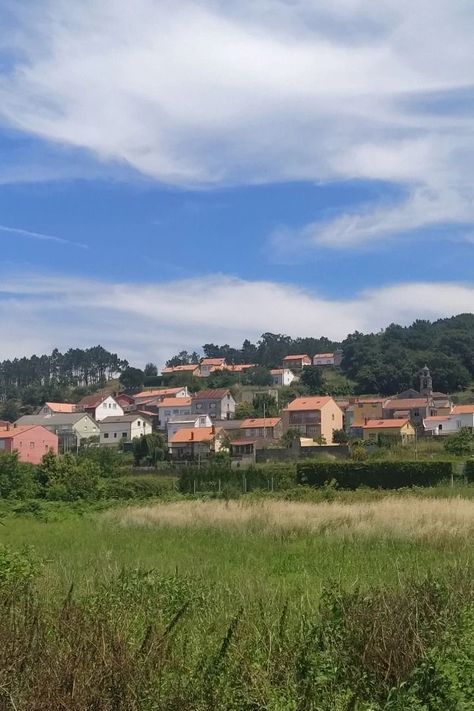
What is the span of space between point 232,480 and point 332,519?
959 inches

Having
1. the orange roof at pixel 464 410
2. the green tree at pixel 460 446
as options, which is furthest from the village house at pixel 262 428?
the green tree at pixel 460 446

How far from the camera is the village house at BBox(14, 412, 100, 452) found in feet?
299

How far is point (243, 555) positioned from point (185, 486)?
2954cm

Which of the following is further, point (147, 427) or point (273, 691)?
point (147, 427)

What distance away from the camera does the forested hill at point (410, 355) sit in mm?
115062

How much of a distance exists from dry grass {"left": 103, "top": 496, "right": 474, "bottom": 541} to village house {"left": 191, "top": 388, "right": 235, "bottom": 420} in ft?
275

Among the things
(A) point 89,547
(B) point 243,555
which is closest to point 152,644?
(B) point 243,555

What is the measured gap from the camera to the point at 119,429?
9519cm

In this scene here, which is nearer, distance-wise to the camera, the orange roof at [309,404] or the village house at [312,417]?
the village house at [312,417]

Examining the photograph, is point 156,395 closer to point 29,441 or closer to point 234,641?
point 29,441

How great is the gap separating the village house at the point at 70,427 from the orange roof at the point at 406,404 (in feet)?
122

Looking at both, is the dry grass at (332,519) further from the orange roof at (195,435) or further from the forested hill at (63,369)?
the forested hill at (63,369)

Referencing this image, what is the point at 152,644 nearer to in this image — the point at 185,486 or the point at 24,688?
the point at 24,688

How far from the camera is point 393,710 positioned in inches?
168
